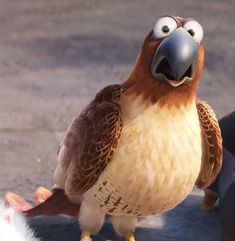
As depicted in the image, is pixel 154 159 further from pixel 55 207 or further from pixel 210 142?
pixel 55 207

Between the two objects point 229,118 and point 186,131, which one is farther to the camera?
point 229,118

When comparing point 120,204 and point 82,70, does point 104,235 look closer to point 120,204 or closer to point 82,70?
point 120,204

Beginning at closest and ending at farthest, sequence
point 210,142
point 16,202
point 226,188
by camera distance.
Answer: point 210,142, point 226,188, point 16,202

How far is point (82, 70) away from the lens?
4531 mm

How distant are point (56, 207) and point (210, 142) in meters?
0.62

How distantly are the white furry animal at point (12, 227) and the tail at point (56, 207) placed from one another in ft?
0.88

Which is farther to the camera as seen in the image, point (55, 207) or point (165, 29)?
point (55, 207)

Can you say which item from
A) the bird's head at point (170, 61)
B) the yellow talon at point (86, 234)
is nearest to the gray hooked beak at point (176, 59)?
the bird's head at point (170, 61)

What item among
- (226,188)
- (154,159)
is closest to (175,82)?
(154,159)

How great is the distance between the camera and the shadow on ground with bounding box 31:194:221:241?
2686 mm

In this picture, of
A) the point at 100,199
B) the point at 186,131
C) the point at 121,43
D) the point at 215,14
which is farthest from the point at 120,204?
the point at 215,14

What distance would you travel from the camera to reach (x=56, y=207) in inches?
101

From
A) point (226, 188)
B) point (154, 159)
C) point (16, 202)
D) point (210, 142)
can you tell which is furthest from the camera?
point (16, 202)

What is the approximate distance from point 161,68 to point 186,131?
223 mm
